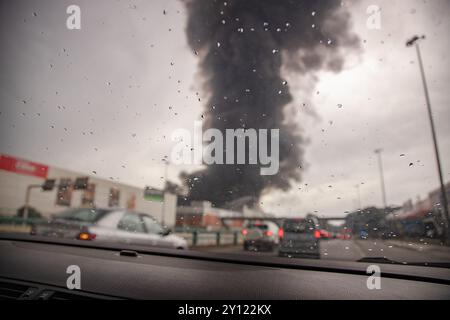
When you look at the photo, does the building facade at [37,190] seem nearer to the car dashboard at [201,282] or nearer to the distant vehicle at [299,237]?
the distant vehicle at [299,237]

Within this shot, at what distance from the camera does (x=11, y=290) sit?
132 cm

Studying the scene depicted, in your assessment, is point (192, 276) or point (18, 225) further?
point (18, 225)

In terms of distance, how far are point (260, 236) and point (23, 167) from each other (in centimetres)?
2168

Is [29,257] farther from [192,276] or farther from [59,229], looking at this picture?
[59,229]

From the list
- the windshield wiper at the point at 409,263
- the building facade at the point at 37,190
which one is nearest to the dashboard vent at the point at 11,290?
the windshield wiper at the point at 409,263

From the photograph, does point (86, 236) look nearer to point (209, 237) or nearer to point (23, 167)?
point (209, 237)

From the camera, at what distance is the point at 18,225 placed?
19000 millimetres

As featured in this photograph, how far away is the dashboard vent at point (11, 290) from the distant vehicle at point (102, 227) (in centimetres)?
376

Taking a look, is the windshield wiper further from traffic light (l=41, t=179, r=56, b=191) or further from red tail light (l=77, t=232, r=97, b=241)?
traffic light (l=41, t=179, r=56, b=191)
